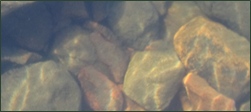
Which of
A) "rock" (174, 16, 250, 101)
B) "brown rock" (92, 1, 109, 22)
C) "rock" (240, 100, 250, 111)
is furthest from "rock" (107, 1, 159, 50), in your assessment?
"rock" (240, 100, 250, 111)

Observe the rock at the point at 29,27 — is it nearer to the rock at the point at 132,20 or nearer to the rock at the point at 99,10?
the rock at the point at 99,10

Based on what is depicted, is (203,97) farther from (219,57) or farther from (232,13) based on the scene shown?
(232,13)

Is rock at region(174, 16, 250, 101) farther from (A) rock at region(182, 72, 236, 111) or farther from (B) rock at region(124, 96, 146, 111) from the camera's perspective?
(B) rock at region(124, 96, 146, 111)

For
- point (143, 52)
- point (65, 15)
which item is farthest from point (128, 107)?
point (65, 15)

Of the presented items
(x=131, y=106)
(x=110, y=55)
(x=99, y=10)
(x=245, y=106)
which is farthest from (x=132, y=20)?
(x=245, y=106)

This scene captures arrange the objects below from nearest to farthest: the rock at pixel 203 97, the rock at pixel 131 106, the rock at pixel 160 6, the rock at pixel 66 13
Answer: the rock at pixel 203 97 < the rock at pixel 66 13 < the rock at pixel 131 106 < the rock at pixel 160 6

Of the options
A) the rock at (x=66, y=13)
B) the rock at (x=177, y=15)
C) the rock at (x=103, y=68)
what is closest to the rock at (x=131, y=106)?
the rock at (x=103, y=68)

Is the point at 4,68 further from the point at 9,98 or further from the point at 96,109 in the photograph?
the point at 96,109
